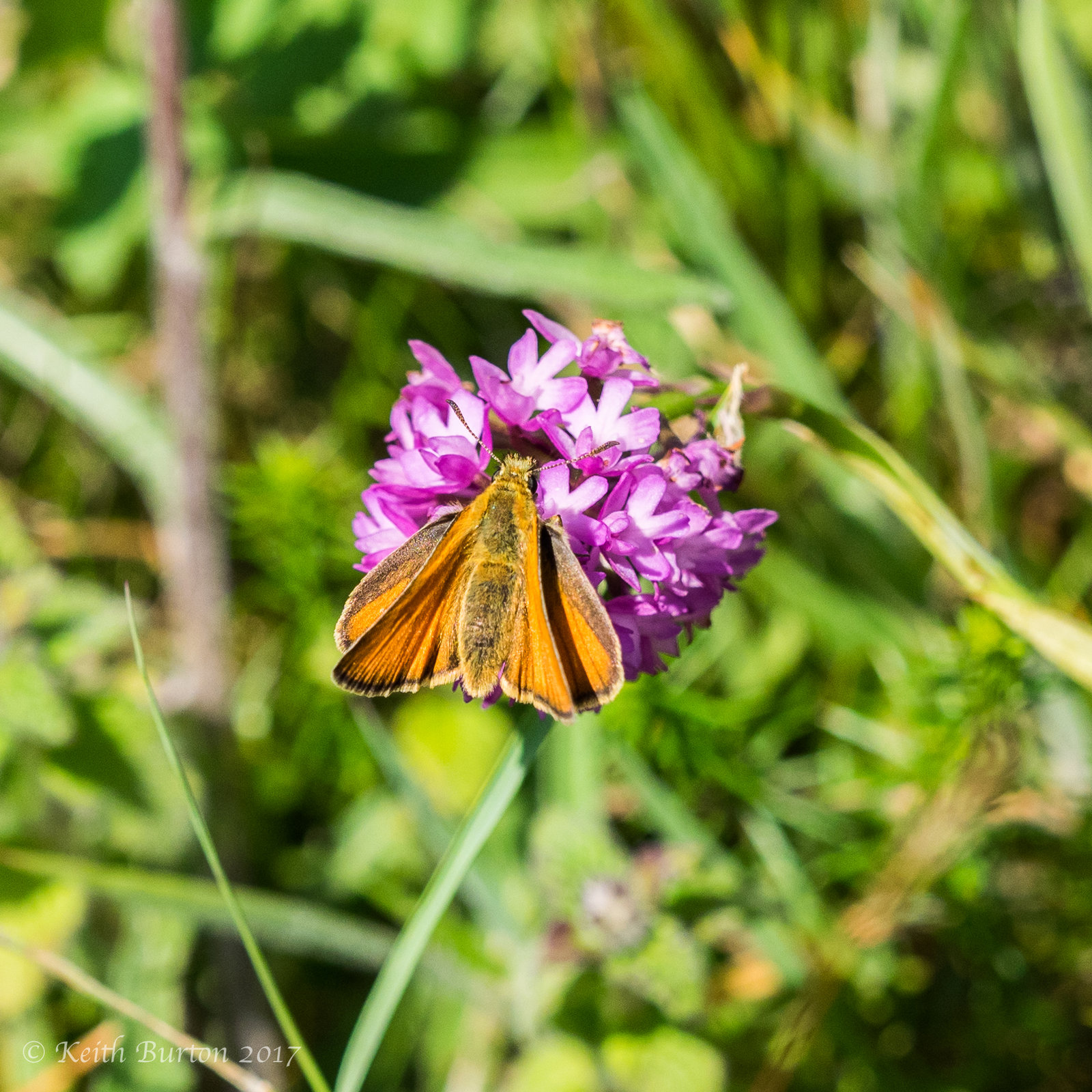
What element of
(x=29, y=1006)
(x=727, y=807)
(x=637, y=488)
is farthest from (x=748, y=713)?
(x=29, y=1006)

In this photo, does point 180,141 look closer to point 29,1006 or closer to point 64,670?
point 64,670

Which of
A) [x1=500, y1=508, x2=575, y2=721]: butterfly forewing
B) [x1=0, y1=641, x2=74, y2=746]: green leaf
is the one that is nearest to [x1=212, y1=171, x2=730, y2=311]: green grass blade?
[x1=500, y1=508, x2=575, y2=721]: butterfly forewing

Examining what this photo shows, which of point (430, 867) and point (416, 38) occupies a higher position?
point (416, 38)

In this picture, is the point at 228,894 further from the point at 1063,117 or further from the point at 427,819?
the point at 1063,117

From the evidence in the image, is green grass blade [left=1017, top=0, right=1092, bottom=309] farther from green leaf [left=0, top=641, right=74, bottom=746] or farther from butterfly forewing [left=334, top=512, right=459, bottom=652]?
green leaf [left=0, top=641, right=74, bottom=746]

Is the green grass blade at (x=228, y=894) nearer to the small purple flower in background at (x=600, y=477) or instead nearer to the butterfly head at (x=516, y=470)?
the small purple flower in background at (x=600, y=477)

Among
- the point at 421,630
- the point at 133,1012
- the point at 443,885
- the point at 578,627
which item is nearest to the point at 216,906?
the point at 133,1012
